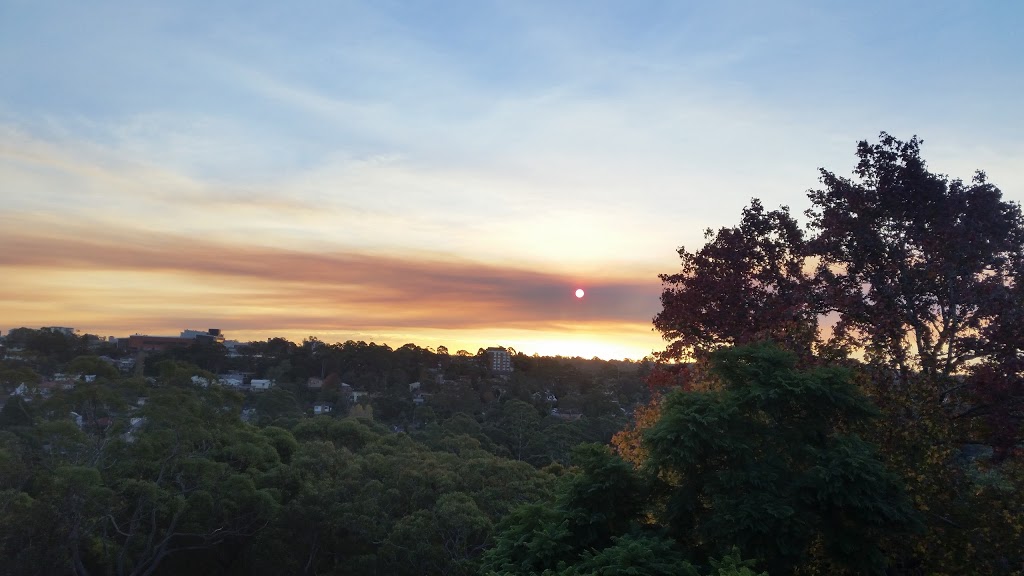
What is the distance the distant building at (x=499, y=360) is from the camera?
2522 inches

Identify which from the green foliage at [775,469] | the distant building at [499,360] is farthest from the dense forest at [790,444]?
the distant building at [499,360]

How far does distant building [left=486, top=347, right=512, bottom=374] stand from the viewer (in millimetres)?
64062

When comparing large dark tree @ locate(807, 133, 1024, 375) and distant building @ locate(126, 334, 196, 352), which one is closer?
large dark tree @ locate(807, 133, 1024, 375)

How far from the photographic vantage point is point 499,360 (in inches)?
2680

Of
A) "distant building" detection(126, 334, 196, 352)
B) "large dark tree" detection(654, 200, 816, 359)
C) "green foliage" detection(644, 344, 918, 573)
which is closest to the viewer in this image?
"green foliage" detection(644, 344, 918, 573)

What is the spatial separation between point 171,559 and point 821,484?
19.3 metres

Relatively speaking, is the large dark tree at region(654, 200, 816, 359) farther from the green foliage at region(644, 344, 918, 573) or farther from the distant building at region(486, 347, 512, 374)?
the distant building at region(486, 347, 512, 374)

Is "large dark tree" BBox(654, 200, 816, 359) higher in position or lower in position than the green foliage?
higher

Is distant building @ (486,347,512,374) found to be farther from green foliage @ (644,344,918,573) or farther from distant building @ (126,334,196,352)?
green foliage @ (644,344,918,573)

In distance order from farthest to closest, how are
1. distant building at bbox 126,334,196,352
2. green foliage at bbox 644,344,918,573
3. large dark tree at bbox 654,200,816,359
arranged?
distant building at bbox 126,334,196,352, large dark tree at bbox 654,200,816,359, green foliage at bbox 644,344,918,573

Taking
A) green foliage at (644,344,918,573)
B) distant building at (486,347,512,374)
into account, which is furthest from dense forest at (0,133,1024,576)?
distant building at (486,347,512,374)

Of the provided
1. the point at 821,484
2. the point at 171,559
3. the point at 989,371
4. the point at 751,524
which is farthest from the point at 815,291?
the point at 171,559

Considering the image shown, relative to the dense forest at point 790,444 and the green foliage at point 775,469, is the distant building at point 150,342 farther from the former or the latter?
the green foliage at point 775,469

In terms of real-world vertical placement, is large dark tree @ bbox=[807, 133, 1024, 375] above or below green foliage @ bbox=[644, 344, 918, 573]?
above
